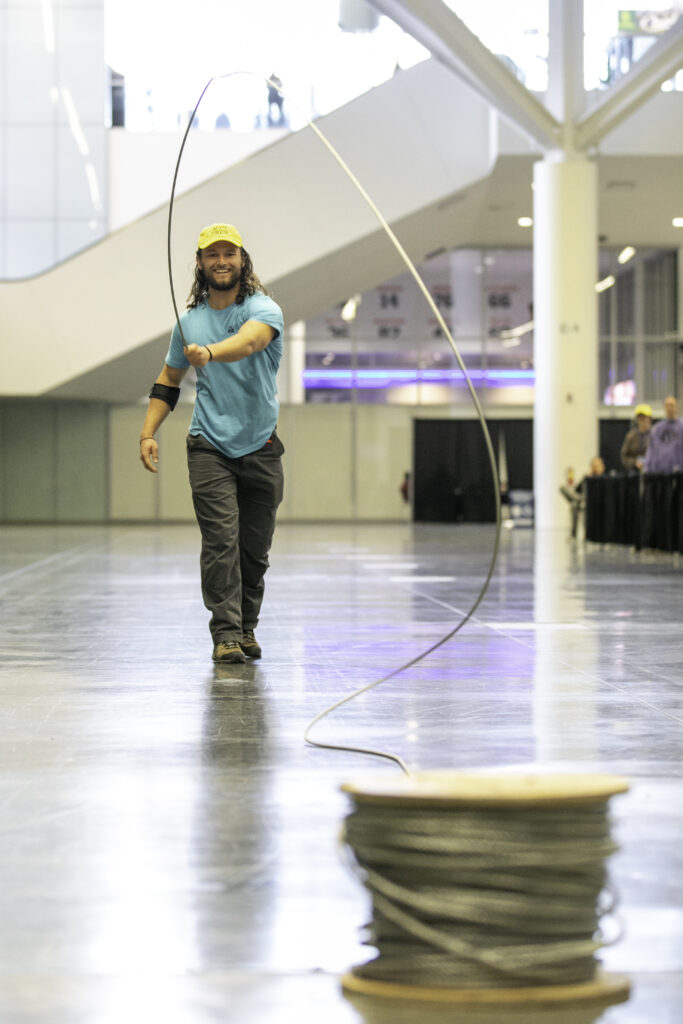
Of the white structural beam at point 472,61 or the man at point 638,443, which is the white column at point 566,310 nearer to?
the white structural beam at point 472,61

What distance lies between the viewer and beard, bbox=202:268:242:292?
6.29 m

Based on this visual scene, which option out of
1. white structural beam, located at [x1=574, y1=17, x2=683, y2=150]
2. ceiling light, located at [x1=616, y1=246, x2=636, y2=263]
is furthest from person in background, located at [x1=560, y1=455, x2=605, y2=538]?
ceiling light, located at [x1=616, y1=246, x2=636, y2=263]

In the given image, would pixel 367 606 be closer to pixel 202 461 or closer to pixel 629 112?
pixel 202 461

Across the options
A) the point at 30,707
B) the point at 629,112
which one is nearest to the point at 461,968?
the point at 30,707

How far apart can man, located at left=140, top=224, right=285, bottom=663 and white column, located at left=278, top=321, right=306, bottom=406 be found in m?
32.1

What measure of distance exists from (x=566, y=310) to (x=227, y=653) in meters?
22.0

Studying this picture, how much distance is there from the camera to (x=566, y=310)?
2725cm

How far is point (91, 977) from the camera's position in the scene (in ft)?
7.23

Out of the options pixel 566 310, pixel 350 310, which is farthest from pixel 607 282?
pixel 566 310

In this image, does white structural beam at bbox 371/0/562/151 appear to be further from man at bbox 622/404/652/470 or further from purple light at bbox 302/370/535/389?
purple light at bbox 302/370/535/389

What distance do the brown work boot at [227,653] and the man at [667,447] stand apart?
1289cm

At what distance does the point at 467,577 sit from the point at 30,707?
8.67m

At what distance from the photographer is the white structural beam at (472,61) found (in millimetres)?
20688

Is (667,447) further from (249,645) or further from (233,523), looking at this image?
(233,523)
